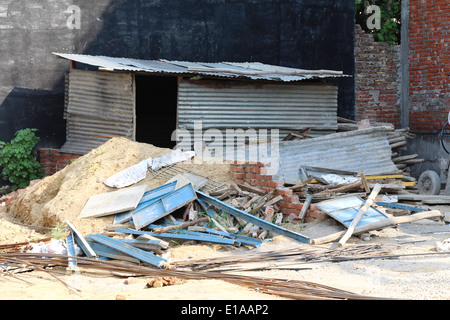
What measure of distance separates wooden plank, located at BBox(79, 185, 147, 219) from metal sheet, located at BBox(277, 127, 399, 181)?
3.46m

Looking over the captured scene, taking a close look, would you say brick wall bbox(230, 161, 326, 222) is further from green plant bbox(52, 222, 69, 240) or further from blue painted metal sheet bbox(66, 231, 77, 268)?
blue painted metal sheet bbox(66, 231, 77, 268)

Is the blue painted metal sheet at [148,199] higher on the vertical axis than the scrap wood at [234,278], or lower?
higher

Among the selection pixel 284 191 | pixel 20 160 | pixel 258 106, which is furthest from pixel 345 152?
pixel 20 160

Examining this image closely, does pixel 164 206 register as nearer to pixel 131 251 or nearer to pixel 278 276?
pixel 131 251

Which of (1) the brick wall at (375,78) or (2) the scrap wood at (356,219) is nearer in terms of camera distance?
(2) the scrap wood at (356,219)

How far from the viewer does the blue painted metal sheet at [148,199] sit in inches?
354

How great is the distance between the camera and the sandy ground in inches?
226

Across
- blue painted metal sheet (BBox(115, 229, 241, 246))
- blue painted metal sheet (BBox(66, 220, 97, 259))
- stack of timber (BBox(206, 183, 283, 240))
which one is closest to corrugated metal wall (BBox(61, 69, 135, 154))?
stack of timber (BBox(206, 183, 283, 240))

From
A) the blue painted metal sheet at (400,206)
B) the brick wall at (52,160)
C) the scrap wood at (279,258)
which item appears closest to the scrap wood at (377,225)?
the scrap wood at (279,258)

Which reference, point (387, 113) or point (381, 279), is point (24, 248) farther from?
point (387, 113)

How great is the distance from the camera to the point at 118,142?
11219mm

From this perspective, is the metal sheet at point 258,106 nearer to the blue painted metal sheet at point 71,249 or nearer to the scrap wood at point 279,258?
the blue painted metal sheet at point 71,249

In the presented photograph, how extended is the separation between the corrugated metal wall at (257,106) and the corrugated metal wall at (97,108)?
1.17 m
